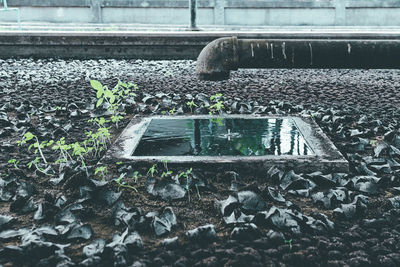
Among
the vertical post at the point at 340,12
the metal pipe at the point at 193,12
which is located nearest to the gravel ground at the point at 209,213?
the metal pipe at the point at 193,12

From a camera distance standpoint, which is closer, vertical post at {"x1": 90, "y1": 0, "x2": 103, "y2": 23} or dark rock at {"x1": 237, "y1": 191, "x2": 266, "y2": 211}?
dark rock at {"x1": 237, "y1": 191, "x2": 266, "y2": 211}

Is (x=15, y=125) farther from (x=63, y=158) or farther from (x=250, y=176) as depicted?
(x=250, y=176)

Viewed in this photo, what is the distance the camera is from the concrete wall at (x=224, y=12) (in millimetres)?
22281

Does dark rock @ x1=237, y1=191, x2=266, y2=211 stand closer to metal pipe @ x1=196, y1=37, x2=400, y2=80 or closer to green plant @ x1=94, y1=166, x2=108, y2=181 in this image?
green plant @ x1=94, y1=166, x2=108, y2=181

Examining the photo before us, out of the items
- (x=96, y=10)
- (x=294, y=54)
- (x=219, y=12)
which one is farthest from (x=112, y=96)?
(x=96, y=10)

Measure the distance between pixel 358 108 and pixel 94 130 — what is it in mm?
3129

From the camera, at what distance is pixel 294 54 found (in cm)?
345

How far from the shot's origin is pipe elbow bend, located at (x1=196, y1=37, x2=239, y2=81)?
3.44 meters

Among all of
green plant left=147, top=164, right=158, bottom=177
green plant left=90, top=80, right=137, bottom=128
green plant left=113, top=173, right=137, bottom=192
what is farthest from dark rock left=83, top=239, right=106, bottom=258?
green plant left=90, top=80, right=137, bottom=128

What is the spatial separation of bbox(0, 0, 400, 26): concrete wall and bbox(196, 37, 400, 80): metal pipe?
19.8m

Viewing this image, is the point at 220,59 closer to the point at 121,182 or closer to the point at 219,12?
the point at 121,182

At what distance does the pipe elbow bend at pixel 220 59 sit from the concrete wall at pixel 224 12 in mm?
19818

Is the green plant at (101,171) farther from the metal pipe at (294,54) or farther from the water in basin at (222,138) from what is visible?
the metal pipe at (294,54)

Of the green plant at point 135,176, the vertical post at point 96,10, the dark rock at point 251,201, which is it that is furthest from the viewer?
the vertical post at point 96,10
